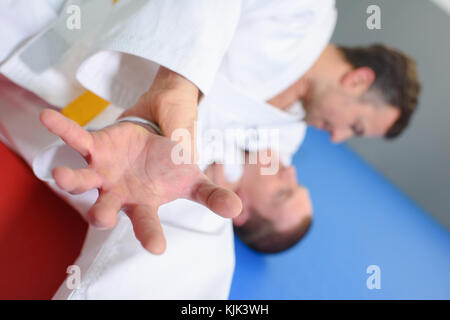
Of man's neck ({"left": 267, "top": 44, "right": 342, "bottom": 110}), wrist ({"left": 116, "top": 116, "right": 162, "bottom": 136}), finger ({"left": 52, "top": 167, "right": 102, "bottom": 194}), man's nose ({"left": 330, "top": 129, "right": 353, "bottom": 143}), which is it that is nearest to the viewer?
finger ({"left": 52, "top": 167, "right": 102, "bottom": 194})

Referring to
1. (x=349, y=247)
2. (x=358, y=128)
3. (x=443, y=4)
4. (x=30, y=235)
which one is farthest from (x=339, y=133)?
(x=30, y=235)

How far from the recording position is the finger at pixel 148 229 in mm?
308

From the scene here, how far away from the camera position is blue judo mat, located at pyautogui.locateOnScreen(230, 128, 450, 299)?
1.00 metres

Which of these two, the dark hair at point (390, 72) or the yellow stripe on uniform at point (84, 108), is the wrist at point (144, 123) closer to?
the yellow stripe on uniform at point (84, 108)

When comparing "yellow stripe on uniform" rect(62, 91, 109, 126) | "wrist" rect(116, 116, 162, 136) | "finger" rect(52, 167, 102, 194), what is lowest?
"yellow stripe on uniform" rect(62, 91, 109, 126)

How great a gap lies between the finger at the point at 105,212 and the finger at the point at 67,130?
50mm

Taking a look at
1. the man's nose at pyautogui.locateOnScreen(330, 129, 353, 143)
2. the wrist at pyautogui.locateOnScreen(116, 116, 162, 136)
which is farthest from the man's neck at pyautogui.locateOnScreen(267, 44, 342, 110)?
the wrist at pyautogui.locateOnScreen(116, 116, 162, 136)

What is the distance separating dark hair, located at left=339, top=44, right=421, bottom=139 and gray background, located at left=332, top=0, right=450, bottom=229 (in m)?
0.20

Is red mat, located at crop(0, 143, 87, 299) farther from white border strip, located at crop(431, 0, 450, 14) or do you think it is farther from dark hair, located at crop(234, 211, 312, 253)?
white border strip, located at crop(431, 0, 450, 14)

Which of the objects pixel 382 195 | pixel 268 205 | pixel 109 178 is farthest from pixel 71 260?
pixel 382 195

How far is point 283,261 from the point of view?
1036 millimetres
